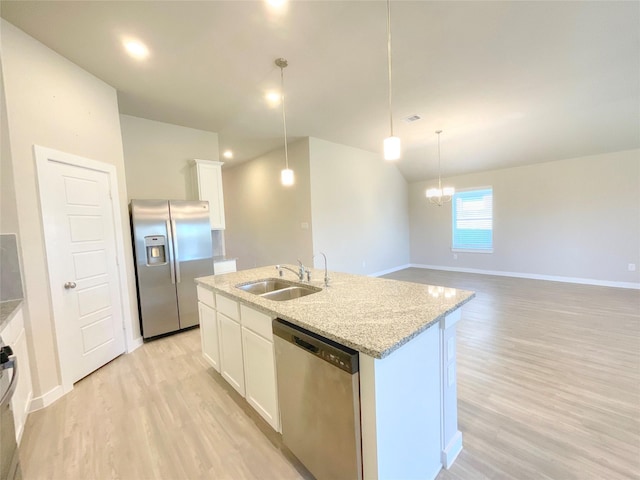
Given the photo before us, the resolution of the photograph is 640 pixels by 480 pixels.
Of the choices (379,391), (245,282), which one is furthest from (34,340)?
(379,391)

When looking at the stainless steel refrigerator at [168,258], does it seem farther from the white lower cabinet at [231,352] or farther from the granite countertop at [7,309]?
the white lower cabinet at [231,352]

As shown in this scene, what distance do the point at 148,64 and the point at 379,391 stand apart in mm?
3426

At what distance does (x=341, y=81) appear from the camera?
3.10m

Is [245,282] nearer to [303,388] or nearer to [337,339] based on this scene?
[303,388]

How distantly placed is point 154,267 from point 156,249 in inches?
9.0

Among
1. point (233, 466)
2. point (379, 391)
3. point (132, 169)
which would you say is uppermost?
point (132, 169)

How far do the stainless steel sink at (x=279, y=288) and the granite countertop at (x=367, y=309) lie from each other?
0.31ft

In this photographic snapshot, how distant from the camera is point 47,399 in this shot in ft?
7.29

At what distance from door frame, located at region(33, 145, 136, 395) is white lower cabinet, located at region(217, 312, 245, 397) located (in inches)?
56.5

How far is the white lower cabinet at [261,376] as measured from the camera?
1713 mm

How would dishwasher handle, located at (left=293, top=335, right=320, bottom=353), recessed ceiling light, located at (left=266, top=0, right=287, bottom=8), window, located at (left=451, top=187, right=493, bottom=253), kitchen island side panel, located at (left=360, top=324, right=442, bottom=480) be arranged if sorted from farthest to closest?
window, located at (left=451, top=187, right=493, bottom=253) → recessed ceiling light, located at (left=266, top=0, right=287, bottom=8) → dishwasher handle, located at (left=293, top=335, right=320, bottom=353) → kitchen island side panel, located at (left=360, top=324, right=442, bottom=480)

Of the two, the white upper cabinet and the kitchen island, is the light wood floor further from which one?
the white upper cabinet

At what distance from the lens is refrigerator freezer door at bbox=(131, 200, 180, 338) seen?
3.23 metres

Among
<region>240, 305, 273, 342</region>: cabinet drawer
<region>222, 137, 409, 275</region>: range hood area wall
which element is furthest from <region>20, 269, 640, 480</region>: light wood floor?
<region>222, 137, 409, 275</region>: range hood area wall
